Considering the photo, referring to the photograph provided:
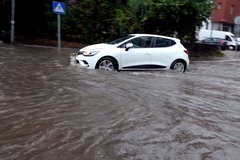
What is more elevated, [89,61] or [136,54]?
[136,54]

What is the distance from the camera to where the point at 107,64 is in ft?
35.2

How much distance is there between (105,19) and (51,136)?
1927 cm

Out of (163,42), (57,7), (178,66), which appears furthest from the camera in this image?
(57,7)

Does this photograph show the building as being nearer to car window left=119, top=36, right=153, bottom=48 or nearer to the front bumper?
car window left=119, top=36, right=153, bottom=48

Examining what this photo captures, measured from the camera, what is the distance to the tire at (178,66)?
476 inches

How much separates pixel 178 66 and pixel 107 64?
2.81 metres

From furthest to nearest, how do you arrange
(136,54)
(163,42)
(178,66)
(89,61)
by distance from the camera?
(178,66)
(163,42)
(136,54)
(89,61)

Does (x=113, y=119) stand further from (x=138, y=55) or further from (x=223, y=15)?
(x=223, y=15)

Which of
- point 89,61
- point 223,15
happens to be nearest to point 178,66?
point 89,61

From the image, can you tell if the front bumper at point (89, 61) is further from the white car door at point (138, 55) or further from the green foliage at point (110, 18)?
the green foliage at point (110, 18)

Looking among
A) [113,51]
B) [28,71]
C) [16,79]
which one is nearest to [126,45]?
[113,51]

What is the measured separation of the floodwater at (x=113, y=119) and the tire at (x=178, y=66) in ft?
11.0

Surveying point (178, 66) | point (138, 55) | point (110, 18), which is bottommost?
point (178, 66)

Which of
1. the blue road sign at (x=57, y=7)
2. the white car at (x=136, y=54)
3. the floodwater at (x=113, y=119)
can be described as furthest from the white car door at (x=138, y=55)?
the blue road sign at (x=57, y=7)
